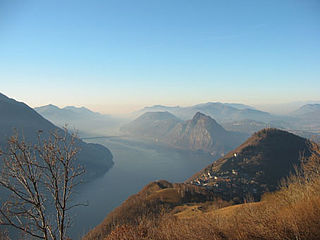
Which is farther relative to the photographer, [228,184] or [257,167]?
[257,167]

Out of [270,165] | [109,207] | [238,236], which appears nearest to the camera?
[238,236]

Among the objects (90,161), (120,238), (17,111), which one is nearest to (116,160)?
(90,161)

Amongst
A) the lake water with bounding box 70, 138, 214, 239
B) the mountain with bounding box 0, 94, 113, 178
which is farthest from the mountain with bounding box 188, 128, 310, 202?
the mountain with bounding box 0, 94, 113, 178

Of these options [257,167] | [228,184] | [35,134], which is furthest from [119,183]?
[35,134]

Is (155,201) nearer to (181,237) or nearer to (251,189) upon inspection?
(251,189)

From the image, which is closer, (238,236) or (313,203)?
(238,236)

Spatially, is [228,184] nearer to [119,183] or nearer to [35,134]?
[119,183]

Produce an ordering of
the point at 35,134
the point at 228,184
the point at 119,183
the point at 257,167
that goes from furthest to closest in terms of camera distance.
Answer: the point at 35,134 < the point at 119,183 < the point at 257,167 < the point at 228,184
